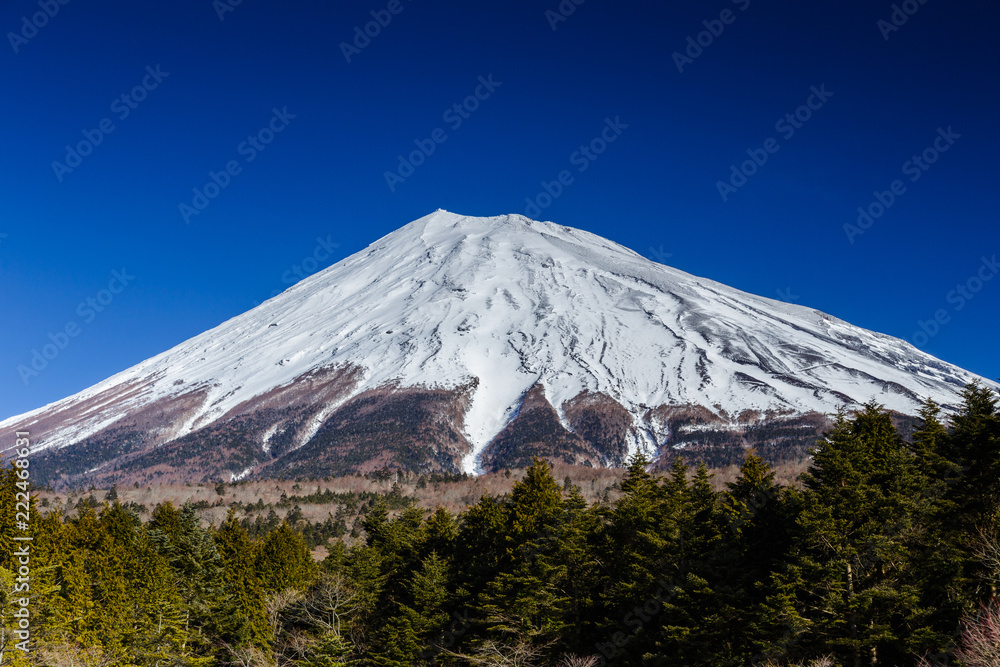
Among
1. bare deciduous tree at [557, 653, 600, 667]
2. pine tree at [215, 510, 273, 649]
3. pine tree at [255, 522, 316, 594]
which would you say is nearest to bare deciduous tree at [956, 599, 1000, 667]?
bare deciduous tree at [557, 653, 600, 667]

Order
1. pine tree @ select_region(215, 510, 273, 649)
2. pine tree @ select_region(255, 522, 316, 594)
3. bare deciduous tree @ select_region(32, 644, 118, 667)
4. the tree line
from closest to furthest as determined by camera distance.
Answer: the tree line < bare deciduous tree @ select_region(32, 644, 118, 667) < pine tree @ select_region(215, 510, 273, 649) < pine tree @ select_region(255, 522, 316, 594)

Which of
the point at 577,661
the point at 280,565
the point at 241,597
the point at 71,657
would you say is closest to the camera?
the point at 71,657

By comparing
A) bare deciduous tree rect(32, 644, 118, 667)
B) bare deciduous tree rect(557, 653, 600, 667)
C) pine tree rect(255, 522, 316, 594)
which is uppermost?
pine tree rect(255, 522, 316, 594)

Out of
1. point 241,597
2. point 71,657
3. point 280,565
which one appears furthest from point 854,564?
point 280,565

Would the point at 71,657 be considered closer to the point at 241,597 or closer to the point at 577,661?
the point at 241,597

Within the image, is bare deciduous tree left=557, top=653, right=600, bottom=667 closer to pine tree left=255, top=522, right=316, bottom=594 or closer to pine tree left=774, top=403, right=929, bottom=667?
pine tree left=774, top=403, right=929, bottom=667

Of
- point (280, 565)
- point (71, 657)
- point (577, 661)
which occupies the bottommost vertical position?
point (71, 657)

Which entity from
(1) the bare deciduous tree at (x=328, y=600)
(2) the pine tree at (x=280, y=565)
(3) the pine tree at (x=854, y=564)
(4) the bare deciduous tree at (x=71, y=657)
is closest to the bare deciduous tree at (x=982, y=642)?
(3) the pine tree at (x=854, y=564)

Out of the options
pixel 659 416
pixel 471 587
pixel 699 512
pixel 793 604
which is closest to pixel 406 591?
pixel 471 587

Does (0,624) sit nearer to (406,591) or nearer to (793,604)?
(406,591)

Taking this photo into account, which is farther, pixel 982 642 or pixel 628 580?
pixel 628 580

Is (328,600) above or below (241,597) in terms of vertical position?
above

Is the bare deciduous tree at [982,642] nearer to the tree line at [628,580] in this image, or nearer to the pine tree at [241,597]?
the tree line at [628,580]
